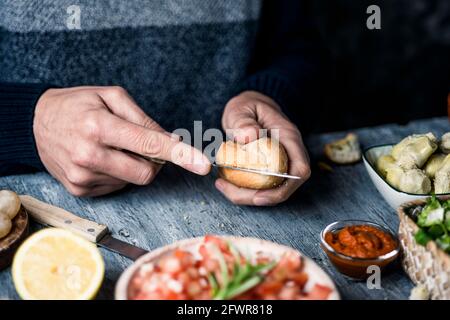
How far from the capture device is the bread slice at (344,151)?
1.82 m

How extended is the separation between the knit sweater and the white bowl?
0.48m

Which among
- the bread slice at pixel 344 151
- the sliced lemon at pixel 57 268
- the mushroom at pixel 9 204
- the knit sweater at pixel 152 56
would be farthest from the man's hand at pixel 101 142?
the bread slice at pixel 344 151

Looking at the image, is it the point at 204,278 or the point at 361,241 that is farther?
the point at 361,241

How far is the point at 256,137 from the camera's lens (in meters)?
1.54

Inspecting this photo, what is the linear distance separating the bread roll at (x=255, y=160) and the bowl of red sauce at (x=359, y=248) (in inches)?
8.9

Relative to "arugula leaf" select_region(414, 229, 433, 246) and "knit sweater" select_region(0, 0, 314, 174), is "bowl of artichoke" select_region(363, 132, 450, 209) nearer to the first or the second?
"arugula leaf" select_region(414, 229, 433, 246)

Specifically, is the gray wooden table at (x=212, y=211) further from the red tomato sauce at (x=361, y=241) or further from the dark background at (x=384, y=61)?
the dark background at (x=384, y=61)

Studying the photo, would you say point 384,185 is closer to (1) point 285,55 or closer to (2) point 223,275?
(2) point 223,275

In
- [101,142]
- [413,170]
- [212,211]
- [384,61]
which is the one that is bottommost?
[384,61]

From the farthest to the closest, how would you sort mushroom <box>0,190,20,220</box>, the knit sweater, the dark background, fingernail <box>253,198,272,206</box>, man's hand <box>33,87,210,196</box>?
the dark background, the knit sweater, fingernail <box>253,198,272,206</box>, man's hand <box>33,87,210,196</box>, mushroom <box>0,190,20,220</box>

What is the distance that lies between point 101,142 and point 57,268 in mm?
404

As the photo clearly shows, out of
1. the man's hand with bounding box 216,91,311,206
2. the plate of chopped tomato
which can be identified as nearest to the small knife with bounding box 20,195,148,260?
the plate of chopped tomato

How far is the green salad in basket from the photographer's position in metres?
1.18

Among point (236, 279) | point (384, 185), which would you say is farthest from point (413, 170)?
point (236, 279)
